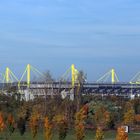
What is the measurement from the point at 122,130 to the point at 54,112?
30.7m

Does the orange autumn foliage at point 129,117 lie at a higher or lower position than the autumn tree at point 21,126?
higher

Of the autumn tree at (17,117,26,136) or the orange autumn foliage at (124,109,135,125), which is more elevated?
the orange autumn foliage at (124,109,135,125)

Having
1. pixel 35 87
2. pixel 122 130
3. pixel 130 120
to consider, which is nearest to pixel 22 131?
pixel 130 120

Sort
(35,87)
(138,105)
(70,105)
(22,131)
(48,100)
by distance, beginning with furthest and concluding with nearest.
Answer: (35,87)
(138,105)
(48,100)
(70,105)
(22,131)

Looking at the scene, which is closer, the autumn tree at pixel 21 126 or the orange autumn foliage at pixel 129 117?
the autumn tree at pixel 21 126

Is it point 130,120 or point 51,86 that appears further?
point 51,86

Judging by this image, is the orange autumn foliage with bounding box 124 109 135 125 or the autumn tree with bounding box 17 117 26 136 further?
the orange autumn foliage with bounding box 124 109 135 125

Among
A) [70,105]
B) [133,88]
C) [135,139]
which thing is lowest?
[135,139]

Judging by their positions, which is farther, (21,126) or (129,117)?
(129,117)

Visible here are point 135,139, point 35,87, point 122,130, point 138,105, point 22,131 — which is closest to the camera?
point 122,130

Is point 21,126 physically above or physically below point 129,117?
below

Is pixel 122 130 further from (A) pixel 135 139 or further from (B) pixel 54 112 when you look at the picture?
(B) pixel 54 112

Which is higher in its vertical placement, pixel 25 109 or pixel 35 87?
pixel 35 87

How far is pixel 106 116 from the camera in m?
50.2
